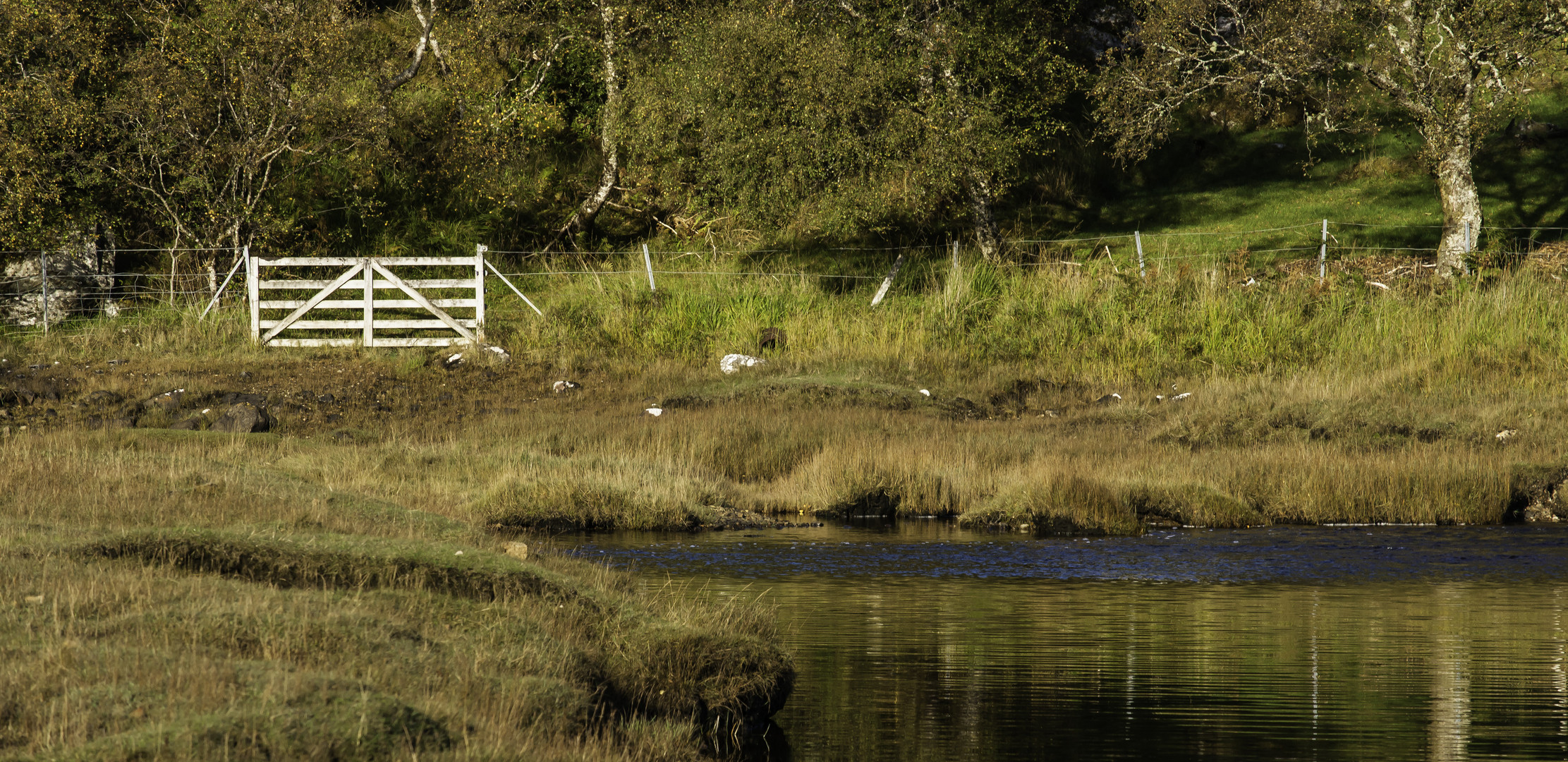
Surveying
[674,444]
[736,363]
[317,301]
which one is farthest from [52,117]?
[674,444]

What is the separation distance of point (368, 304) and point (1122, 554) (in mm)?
17225

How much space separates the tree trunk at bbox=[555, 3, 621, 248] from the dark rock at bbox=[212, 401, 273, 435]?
12174 mm

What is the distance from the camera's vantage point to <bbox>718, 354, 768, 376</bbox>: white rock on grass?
25.2m

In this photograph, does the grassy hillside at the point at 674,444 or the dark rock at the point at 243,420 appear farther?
the dark rock at the point at 243,420

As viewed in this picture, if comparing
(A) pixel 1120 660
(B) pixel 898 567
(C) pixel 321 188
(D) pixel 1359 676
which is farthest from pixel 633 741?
(C) pixel 321 188

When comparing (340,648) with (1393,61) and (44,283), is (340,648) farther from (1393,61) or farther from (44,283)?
(1393,61)

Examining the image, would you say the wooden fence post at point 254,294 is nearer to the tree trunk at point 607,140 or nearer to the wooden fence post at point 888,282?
the tree trunk at point 607,140

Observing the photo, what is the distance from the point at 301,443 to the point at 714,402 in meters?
6.14

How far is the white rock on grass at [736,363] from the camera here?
25156mm

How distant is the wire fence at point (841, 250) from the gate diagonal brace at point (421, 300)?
1.85 meters

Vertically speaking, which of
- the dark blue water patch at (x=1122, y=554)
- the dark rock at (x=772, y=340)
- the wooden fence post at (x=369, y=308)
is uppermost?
the wooden fence post at (x=369, y=308)

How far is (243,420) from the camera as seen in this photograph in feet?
68.6

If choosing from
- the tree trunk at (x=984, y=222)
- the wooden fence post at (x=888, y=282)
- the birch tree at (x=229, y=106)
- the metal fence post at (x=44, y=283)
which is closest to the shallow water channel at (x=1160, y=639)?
the wooden fence post at (x=888, y=282)

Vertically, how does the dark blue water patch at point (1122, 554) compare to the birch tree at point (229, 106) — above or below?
below
